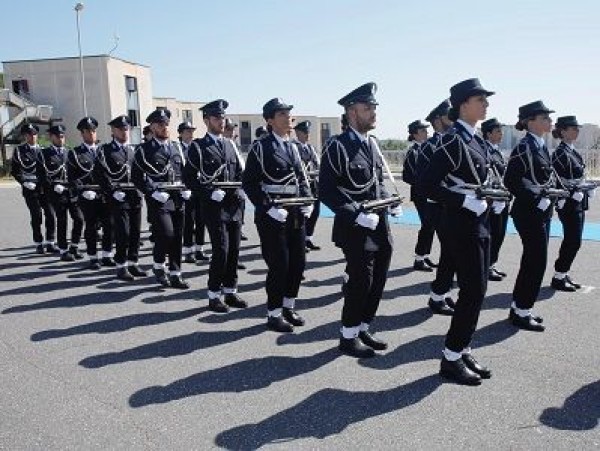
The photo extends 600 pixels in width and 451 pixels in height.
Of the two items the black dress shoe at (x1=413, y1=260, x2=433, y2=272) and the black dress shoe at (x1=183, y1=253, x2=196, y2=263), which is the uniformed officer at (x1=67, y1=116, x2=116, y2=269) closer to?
the black dress shoe at (x1=183, y1=253, x2=196, y2=263)

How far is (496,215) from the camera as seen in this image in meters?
6.86

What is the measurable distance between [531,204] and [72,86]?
4295cm

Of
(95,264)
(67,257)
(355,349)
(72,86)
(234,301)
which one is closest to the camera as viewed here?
(355,349)

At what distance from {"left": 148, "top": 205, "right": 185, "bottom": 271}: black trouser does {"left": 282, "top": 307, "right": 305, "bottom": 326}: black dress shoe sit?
6.91ft

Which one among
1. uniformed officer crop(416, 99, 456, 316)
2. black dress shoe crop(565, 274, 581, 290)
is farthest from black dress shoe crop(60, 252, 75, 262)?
black dress shoe crop(565, 274, 581, 290)

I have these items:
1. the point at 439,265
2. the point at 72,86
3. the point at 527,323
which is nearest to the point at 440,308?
the point at 439,265

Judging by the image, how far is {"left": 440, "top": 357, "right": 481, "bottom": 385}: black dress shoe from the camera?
A: 4090 mm

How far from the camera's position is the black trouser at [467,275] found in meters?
4.05

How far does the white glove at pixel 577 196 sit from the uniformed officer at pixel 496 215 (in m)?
0.76

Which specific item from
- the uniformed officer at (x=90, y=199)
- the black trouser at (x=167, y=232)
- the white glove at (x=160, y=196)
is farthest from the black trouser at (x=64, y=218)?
the white glove at (x=160, y=196)

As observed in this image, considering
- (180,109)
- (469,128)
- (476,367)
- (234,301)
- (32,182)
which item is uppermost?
(180,109)

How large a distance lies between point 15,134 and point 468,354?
39.1 m

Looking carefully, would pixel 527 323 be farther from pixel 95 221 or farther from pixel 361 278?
pixel 95 221

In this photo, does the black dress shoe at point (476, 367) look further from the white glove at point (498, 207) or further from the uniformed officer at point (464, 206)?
the white glove at point (498, 207)
